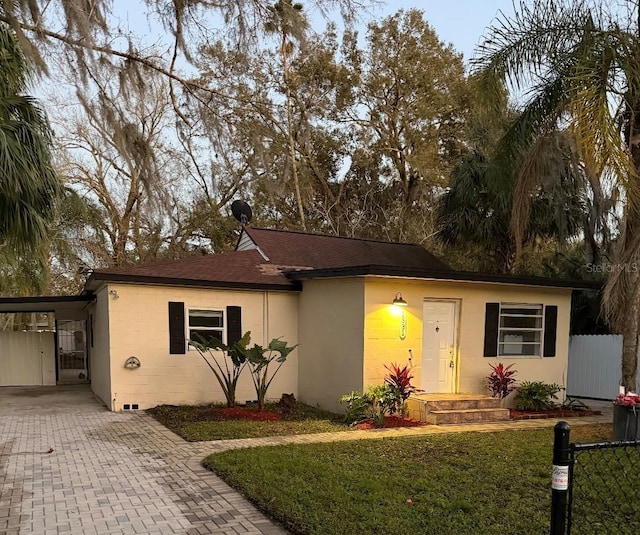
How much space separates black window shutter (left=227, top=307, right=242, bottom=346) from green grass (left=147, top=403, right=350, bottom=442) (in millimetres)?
1404

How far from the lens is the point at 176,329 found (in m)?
10.6

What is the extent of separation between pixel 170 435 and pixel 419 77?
19640 millimetres

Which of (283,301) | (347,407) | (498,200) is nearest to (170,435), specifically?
(347,407)

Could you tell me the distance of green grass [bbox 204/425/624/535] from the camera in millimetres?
4422

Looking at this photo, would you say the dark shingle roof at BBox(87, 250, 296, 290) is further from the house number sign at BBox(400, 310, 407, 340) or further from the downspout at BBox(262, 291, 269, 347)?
the house number sign at BBox(400, 310, 407, 340)

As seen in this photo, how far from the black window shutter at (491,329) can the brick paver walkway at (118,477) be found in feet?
5.75

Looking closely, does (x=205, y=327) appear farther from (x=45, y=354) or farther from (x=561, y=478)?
(x=561, y=478)

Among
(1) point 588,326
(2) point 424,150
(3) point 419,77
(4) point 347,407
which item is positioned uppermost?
(3) point 419,77

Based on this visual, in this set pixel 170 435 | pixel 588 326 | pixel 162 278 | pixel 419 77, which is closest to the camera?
pixel 170 435

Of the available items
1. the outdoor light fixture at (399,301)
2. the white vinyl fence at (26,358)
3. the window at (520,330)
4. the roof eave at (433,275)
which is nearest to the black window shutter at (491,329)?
the window at (520,330)

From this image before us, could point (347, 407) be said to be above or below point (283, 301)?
below

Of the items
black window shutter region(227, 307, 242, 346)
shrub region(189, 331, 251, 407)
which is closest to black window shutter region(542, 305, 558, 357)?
shrub region(189, 331, 251, 407)

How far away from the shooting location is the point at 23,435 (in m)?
8.11

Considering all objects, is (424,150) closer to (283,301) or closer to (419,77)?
(419,77)
